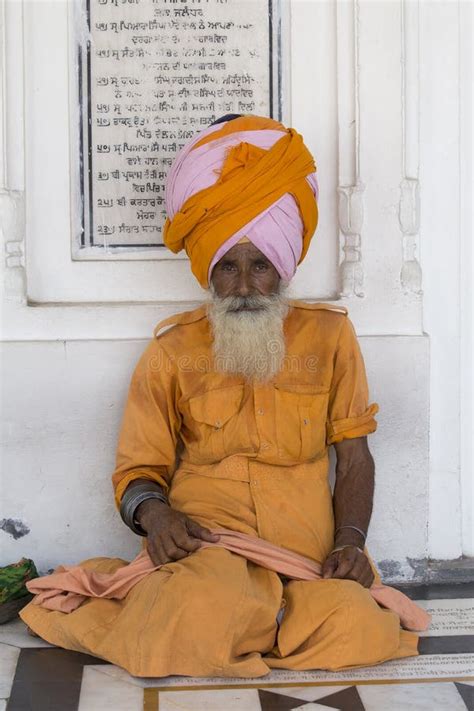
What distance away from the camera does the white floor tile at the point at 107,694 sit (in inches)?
112

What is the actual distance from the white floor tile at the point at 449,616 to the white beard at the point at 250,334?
876 mm

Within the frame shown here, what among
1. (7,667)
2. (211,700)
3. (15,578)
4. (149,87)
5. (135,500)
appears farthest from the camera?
(149,87)

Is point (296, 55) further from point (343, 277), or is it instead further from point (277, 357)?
point (277, 357)

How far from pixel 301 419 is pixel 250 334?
0.97 feet

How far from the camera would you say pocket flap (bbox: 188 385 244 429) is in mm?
3430

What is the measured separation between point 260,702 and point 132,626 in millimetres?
405

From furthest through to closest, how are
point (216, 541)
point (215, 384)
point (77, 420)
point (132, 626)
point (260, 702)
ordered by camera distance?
1. point (77, 420)
2. point (215, 384)
3. point (216, 541)
4. point (132, 626)
5. point (260, 702)

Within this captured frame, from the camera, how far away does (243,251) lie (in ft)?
11.0

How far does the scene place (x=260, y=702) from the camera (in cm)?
284

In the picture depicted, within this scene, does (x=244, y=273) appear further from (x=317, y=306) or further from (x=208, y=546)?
(x=208, y=546)

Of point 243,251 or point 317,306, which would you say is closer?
point 243,251

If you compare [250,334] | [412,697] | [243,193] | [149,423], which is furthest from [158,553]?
[243,193]

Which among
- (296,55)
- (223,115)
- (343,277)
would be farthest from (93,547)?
(296,55)

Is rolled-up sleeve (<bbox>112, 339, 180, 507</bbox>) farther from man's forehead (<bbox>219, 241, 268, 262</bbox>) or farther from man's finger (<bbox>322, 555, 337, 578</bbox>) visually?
man's finger (<bbox>322, 555, 337, 578</bbox>)
